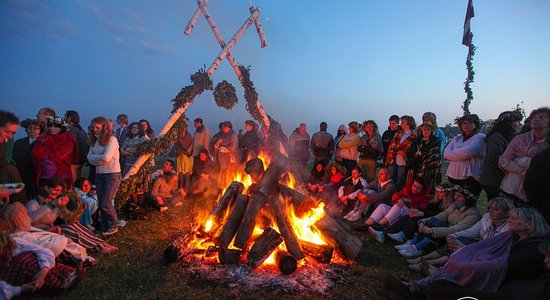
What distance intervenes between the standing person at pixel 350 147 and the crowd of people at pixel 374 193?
3 cm

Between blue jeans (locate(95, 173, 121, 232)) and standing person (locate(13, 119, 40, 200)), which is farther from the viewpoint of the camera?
blue jeans (locate(95, 173, 121, 232))

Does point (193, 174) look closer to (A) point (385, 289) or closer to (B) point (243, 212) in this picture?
(B) point (243, 212)

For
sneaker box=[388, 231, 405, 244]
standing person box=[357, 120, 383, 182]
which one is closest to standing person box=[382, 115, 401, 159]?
standing person box=[357, 120, 383, 182]

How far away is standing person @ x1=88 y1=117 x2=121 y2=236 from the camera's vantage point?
20.5 ft

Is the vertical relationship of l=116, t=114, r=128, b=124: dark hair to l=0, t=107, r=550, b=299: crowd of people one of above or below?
above

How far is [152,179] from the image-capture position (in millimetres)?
9547

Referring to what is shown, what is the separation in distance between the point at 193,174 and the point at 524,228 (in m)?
8.86

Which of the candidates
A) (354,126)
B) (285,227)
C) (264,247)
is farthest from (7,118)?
(354,126)

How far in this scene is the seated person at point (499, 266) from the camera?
12.6 ft

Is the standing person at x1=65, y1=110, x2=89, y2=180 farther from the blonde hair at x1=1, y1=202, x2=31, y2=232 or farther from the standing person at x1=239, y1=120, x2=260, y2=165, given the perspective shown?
the standing person at x1=239, y1=120, x2=260, y2=165

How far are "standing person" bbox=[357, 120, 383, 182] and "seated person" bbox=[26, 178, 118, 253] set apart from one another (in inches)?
268

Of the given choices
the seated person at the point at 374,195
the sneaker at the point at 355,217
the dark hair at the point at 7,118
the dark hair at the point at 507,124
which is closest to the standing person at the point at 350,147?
the seated person at the point at 374,195

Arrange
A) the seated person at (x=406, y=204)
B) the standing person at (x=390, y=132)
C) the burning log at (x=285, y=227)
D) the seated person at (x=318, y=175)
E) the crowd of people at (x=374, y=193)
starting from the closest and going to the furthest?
the crowd of people at (x=374, y=193)
the burning log at (x=285, y=227)
the seated person at (x=406, y=204)
the standing person at (x=390, y=132)
the seated person at (x=318, y=175)

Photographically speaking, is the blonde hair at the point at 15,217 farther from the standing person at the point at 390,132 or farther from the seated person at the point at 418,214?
the standing person at the point at 390,132
